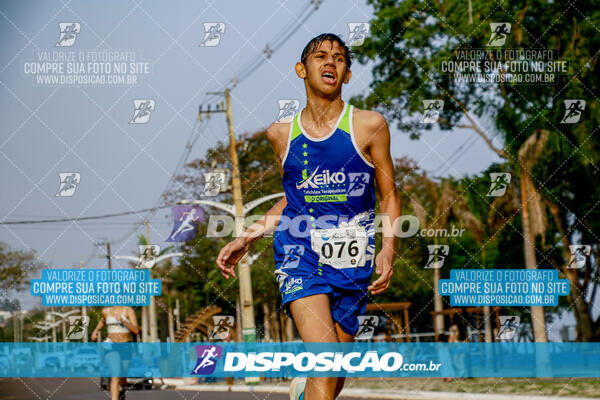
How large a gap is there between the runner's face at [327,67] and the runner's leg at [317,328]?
3.77ft

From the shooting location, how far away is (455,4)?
22.3 m

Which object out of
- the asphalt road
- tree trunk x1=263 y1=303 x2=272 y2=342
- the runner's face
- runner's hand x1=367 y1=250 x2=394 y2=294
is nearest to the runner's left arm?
runner's hand x1=367 y1=250 x2=394 y2=294

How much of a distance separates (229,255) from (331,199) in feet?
2.12

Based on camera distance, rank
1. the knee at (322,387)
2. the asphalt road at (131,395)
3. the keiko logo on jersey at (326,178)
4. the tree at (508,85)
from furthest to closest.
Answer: the tree at (508,85) → the asphalt road at (131,395) → the keiko logo on jersey at (326,178) → the knee at (322,387)

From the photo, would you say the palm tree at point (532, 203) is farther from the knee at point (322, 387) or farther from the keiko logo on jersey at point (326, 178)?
the knee at point (322, 387)

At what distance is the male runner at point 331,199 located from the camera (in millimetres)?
4586

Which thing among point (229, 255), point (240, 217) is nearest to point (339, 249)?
point (229, 255)

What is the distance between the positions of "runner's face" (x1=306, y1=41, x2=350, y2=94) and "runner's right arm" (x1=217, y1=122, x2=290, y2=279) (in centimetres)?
31

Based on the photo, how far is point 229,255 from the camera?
4816mm

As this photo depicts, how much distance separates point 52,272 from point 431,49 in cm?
1199

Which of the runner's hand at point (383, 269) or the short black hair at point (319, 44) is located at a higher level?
the short black hair at point (319, 44)

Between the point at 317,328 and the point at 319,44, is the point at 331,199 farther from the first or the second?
the point at 319,44

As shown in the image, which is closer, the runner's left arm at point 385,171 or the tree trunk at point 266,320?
the runner's left arm at point 385,171

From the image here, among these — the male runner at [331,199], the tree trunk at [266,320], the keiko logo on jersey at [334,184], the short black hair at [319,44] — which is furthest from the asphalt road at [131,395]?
the tree trunk at [266,320]
